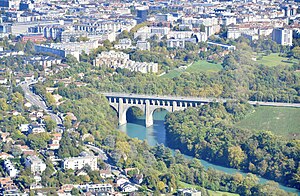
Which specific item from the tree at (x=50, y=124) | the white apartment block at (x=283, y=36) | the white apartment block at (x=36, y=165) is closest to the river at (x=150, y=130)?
the tree at (x=50, y=124)

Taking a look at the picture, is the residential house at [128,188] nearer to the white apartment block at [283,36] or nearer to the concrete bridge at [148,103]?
the concrete bridge at [148,103]

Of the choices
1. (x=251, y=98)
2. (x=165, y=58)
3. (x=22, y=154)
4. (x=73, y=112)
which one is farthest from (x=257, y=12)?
(x=22, y=154)

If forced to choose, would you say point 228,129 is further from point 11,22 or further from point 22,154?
point 11,22

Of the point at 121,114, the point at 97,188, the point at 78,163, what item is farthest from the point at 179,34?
the point at 97,188

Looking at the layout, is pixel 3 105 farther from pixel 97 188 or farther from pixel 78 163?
pixel 97 188

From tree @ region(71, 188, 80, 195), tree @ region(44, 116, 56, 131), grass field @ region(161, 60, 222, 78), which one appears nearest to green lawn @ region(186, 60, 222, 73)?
grass field @ region(161, 60, 222, 78)
